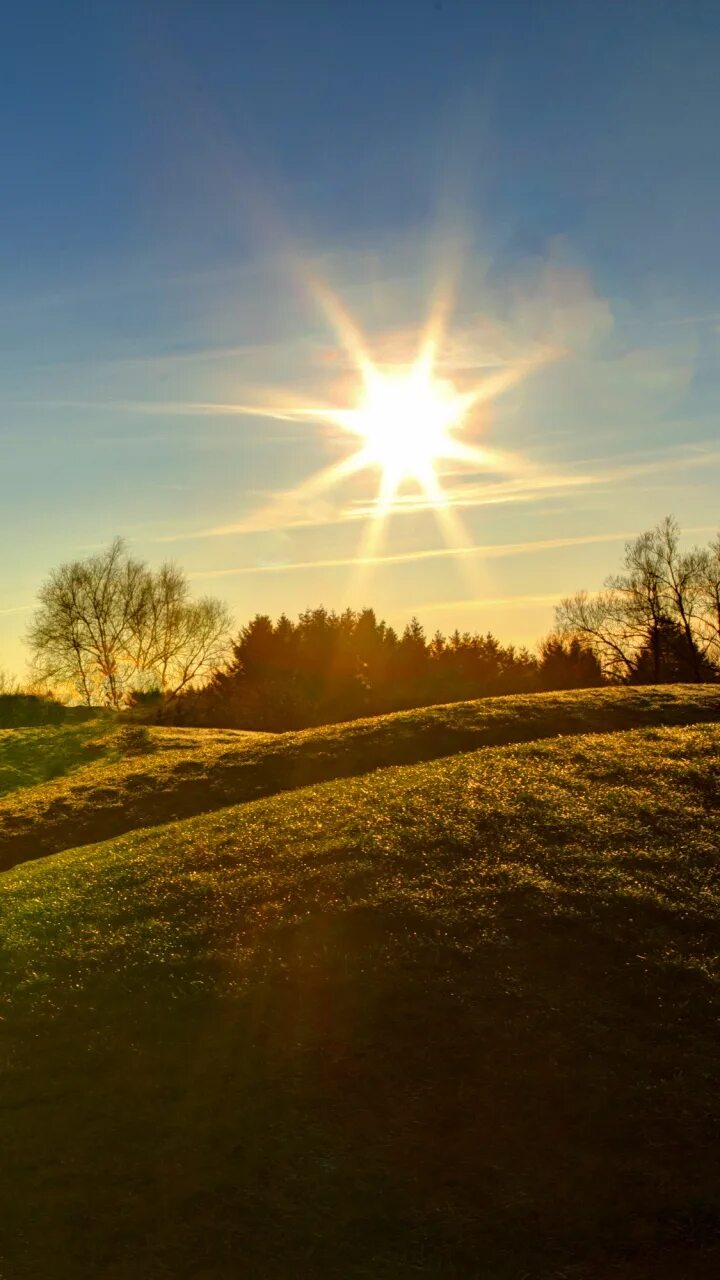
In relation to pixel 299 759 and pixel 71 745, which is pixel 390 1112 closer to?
pixel 299 759

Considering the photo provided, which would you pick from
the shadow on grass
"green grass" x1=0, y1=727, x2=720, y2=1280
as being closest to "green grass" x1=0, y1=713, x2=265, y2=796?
"green grass" x1=0, y1=727, x2=720, y2=1280

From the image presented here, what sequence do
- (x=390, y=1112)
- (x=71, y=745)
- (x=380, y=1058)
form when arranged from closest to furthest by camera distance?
(x=390, y=1112), (x=380, y=1058), (x=71, y=745)

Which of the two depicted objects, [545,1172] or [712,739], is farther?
[712,739]

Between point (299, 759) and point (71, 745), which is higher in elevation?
point (71, 745)

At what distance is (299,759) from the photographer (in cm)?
3475

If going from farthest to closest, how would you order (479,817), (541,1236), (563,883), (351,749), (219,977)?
1. (351,749)
2. (479,817)
3. (563,883)
4. (219,977)
5. (541,1236)

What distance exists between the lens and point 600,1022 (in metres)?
13.4

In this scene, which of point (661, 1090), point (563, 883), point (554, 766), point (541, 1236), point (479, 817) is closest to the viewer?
point (541, 1236)

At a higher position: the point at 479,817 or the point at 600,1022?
the point at 479,817

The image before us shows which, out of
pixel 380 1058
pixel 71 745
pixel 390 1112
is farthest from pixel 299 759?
pixel 390 1112

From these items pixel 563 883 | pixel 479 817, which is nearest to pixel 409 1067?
pixel 563 883

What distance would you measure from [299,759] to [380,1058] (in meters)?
21.9

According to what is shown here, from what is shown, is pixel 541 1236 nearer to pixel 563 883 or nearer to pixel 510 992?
pixel 510 992

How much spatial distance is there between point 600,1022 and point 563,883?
397cm
